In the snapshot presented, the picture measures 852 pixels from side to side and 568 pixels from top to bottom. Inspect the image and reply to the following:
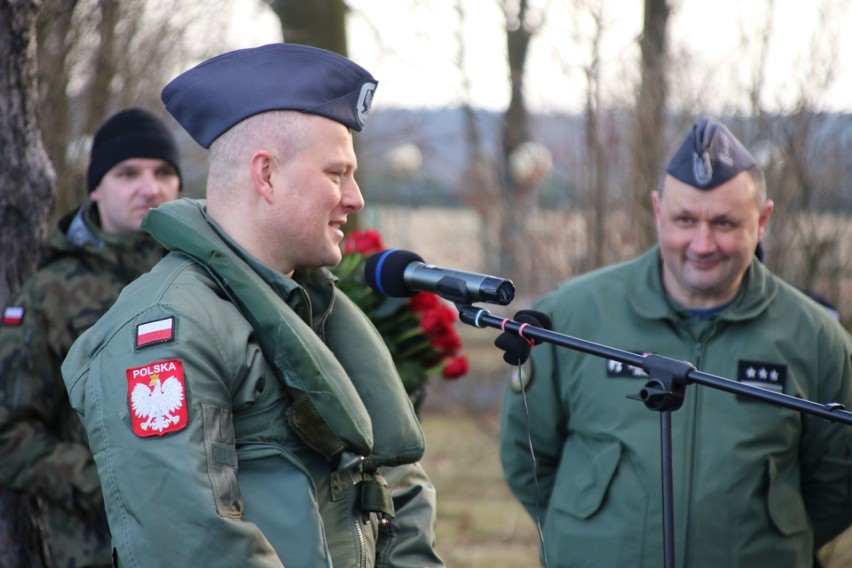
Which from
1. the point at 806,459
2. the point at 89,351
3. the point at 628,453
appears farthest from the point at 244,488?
the point at 806,459

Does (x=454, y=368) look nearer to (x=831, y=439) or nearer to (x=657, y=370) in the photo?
(x=831, y=439)

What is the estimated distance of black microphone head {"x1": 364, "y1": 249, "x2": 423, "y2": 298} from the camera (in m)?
2.57

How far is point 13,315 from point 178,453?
6.29ft

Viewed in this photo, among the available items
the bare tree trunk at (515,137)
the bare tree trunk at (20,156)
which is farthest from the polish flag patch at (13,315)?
the bare tree trunk at (515,137)

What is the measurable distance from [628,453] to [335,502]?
1.40 m

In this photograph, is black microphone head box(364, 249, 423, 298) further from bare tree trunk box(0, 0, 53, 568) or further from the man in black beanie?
bare tree trunk box(0, 0, 53, 568)

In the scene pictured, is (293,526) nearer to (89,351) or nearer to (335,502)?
(335,502)

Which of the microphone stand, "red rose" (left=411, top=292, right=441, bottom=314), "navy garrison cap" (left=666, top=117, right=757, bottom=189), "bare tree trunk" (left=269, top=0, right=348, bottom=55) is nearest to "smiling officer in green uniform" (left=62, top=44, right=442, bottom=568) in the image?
the microphone stand

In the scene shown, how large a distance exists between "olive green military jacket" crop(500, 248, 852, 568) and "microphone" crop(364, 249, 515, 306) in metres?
1.08

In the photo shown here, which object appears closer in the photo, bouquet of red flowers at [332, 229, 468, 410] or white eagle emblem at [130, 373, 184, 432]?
white eagle emblem at [130, 373, 184, 432]

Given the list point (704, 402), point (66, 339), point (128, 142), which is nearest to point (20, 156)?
point (128, 142)

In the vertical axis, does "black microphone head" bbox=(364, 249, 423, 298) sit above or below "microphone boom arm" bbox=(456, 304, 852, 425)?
above

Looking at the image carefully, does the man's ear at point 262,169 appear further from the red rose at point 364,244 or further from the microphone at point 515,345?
the red rose at point 364,244

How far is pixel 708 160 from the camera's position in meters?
3.58
